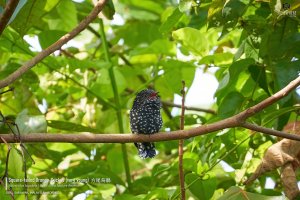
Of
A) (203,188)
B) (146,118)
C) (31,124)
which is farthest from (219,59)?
(31,124)

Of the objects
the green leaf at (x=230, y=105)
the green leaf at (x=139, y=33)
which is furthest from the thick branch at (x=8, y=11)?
the green leaf at (x=139, y=33)

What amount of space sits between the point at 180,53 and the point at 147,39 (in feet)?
2.68

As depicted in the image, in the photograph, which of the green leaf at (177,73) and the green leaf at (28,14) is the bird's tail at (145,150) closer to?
the green leaf at (177,73)

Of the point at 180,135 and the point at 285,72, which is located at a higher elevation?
the point at 285,72

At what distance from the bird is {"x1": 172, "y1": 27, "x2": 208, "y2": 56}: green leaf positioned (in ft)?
1.07

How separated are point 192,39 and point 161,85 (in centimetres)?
101

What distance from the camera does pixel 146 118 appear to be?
114 inches

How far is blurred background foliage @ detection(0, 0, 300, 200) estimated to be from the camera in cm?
250

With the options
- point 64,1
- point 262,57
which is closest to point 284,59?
point 262,57

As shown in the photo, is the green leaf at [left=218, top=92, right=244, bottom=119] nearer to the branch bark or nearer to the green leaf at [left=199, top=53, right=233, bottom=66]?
the green leaf at [left=199, top=53, right=233, bottom=66]

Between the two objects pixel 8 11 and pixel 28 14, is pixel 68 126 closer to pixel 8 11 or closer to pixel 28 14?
pixel 28 14

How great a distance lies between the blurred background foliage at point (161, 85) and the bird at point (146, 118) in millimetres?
99

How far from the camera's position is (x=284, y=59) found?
2.55 meters

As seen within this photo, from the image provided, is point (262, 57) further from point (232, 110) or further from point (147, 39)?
point (147, 39)
